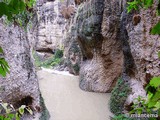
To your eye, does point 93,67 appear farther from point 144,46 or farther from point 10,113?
point 10,113

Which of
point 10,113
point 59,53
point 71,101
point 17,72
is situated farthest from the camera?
point 59,53

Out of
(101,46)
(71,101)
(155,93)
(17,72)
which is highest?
(155,93)

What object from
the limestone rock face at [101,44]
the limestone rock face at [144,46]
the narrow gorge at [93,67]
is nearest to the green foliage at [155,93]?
the narrow gorge at [93,67]

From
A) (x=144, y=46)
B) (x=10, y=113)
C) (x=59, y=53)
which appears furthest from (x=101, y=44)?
(x=59, y=53)

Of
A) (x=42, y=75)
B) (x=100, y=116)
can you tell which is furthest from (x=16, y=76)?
(x=42, y=75)

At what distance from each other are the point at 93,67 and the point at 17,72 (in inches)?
179

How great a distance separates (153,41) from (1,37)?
3.26 m

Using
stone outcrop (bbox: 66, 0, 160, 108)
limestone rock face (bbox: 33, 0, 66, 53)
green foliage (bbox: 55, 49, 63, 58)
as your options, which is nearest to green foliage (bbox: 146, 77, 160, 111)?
stone outcrop (bbox: 66, 0, 160, 108)

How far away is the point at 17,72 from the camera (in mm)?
4770

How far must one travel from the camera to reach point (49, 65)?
1686cm

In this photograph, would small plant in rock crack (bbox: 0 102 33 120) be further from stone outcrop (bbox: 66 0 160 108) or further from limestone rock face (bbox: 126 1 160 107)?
stone outcrop (bbox: 66 0 160 108)

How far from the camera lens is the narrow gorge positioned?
15.0 feet

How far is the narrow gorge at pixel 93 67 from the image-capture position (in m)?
4.56

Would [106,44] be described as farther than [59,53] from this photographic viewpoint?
No
